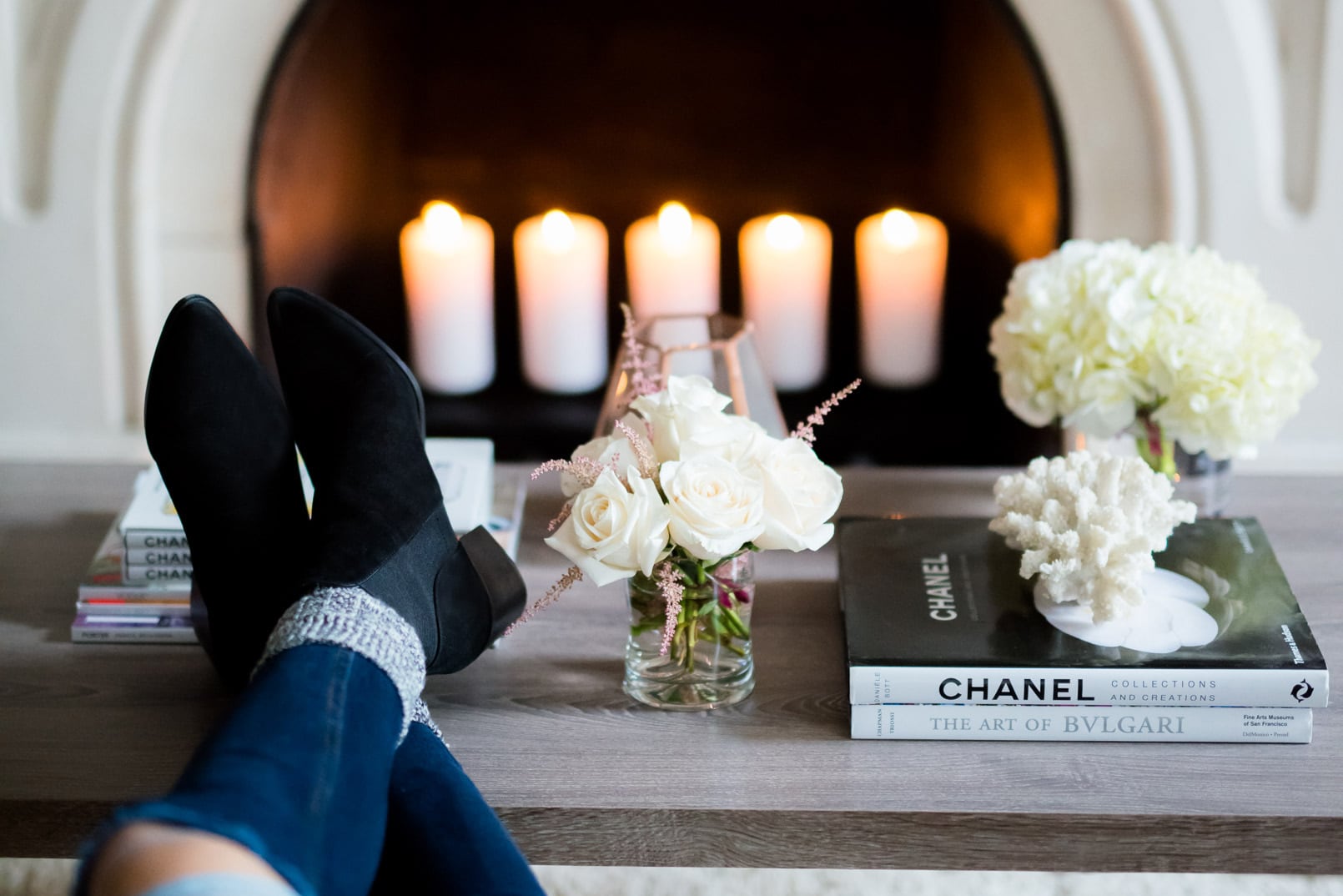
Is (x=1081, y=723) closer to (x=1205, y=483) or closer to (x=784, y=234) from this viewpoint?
(x=1205, y=483)

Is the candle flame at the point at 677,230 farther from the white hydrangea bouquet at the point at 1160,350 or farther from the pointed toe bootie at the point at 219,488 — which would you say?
the pointed toe bootie at the point at 219,488

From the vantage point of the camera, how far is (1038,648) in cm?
79

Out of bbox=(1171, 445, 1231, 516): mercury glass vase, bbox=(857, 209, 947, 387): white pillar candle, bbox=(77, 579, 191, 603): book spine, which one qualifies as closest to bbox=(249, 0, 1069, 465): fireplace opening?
bbox=(857, 209, 947, 387): white pillar candle

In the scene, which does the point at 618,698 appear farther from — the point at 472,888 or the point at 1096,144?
the point at 1096,144

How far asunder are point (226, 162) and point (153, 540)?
0.50m

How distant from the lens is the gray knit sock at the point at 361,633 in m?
0.69

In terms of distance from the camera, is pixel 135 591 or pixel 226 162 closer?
pixel 135 591

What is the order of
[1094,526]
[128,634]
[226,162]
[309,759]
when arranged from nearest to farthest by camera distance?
[309,759]
[1094,526]
[128,634]
[226,162]

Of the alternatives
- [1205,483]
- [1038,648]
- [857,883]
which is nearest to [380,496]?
[1038,648]

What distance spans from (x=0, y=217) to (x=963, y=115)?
98cm

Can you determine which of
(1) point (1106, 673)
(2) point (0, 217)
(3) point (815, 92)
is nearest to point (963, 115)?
(3) point (815, 92)

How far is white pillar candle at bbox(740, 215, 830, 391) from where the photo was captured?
1381mm

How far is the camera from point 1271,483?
1141 millimetres

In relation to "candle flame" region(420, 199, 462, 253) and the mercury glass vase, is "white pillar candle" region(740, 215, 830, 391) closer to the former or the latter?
"candle flame" region(420, 199, 462, 253)
